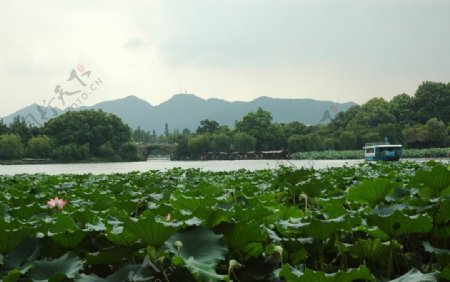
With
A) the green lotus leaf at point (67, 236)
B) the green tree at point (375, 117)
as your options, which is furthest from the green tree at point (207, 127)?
the green lotus leaf at point (67, 236)

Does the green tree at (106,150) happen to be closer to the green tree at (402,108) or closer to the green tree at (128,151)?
the green tree at (128,151)

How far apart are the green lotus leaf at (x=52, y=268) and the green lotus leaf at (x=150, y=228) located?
8.3 inches

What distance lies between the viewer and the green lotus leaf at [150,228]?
1.40 metres

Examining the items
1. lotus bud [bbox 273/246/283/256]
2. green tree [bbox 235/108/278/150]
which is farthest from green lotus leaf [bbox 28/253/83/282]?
green tree [bbox 235/108/278/150]

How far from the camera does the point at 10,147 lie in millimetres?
71688

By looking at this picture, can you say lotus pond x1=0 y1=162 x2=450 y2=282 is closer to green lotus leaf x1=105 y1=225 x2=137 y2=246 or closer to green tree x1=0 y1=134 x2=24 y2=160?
green lotus leaf x1=105 y1=225 x2=137 y2=246

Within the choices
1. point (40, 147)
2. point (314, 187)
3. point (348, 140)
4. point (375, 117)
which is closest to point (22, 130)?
point (40, 147)

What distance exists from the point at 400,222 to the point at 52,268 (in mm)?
1178

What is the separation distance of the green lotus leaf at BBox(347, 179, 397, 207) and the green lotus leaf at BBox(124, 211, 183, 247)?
4.11ft

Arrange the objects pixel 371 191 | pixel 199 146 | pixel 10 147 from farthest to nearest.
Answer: pixel 199 146, pixel 10 147, pixel 371 191

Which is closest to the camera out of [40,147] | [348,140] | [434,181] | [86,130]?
[434,181]

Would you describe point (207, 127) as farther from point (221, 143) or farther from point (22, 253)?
point (22, 253)

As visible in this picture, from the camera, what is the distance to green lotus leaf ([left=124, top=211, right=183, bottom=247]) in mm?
1399

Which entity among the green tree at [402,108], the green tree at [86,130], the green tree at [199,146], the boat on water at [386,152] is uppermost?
the green tree at [402,108]
